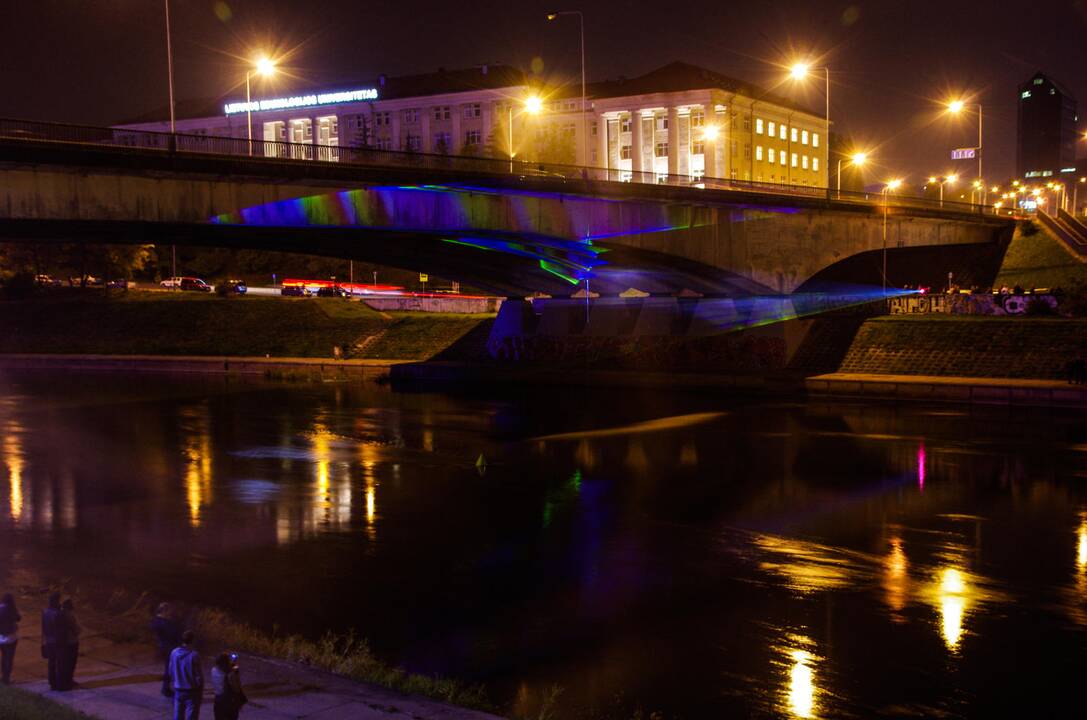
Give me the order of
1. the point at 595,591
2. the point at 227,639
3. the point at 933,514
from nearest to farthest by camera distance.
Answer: the point at 227,639 < the point at 595,591 < the point at 933,514

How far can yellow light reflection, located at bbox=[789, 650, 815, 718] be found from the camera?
38.5 feet

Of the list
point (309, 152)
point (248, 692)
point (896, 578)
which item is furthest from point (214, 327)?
point (248, 692)

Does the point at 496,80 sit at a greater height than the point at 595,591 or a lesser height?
greater

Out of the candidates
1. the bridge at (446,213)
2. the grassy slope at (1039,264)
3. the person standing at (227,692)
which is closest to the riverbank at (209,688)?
the person standing at (227,692)

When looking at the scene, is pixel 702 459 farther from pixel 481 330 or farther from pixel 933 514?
pixel 481 330

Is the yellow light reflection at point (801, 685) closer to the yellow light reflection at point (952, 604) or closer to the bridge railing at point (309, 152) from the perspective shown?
the yellow light reflection at point (952, 604)

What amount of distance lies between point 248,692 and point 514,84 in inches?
4495

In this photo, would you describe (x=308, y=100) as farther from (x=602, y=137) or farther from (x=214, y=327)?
(x=214, y=327)

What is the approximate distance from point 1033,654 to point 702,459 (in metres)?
17.3

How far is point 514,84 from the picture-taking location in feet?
389

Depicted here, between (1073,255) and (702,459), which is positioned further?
(1073,255)

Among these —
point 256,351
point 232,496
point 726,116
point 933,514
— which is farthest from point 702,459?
point 726,116

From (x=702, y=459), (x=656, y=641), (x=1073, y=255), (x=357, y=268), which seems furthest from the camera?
(x=357, y=268)

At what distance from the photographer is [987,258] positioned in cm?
6894
